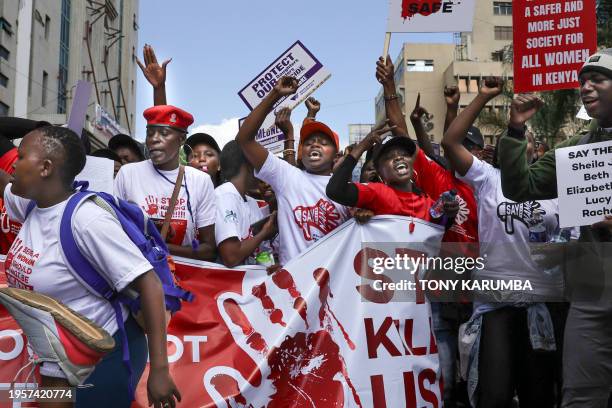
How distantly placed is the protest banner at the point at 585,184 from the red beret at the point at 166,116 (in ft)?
7.65

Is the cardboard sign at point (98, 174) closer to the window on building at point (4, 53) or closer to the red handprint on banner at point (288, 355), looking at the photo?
the red handprint on banner at point (288, 355)

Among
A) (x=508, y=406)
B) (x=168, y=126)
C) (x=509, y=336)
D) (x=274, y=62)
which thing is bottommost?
(x=508, y=406)

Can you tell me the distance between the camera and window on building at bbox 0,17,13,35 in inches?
934

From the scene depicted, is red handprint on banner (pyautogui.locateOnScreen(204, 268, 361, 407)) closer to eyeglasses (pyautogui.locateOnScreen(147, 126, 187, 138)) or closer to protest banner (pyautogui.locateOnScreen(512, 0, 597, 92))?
eyeglasses (pyautogui.locateOnScreen(147, 126, 187, 138))

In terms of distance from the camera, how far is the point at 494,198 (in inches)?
170

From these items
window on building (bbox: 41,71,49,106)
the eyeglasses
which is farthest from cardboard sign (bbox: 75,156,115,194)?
window on building (bbox: 41,71,49,106)

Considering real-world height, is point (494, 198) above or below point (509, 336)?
above

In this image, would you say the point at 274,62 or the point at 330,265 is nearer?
the point at 330,265

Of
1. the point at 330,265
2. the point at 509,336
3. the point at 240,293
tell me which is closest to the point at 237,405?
the point at 240,293

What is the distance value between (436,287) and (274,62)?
137 inches

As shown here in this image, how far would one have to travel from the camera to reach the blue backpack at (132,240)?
2.64m

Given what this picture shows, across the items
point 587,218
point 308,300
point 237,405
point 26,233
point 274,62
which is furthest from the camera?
point 274,62

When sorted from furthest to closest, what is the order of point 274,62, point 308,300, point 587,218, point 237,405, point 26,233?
1. point 274,62
2. point 308,300
3. point 237,405
4. point 587,218
5. point 26,233

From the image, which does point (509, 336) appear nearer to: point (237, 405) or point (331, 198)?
point (331, 198)
